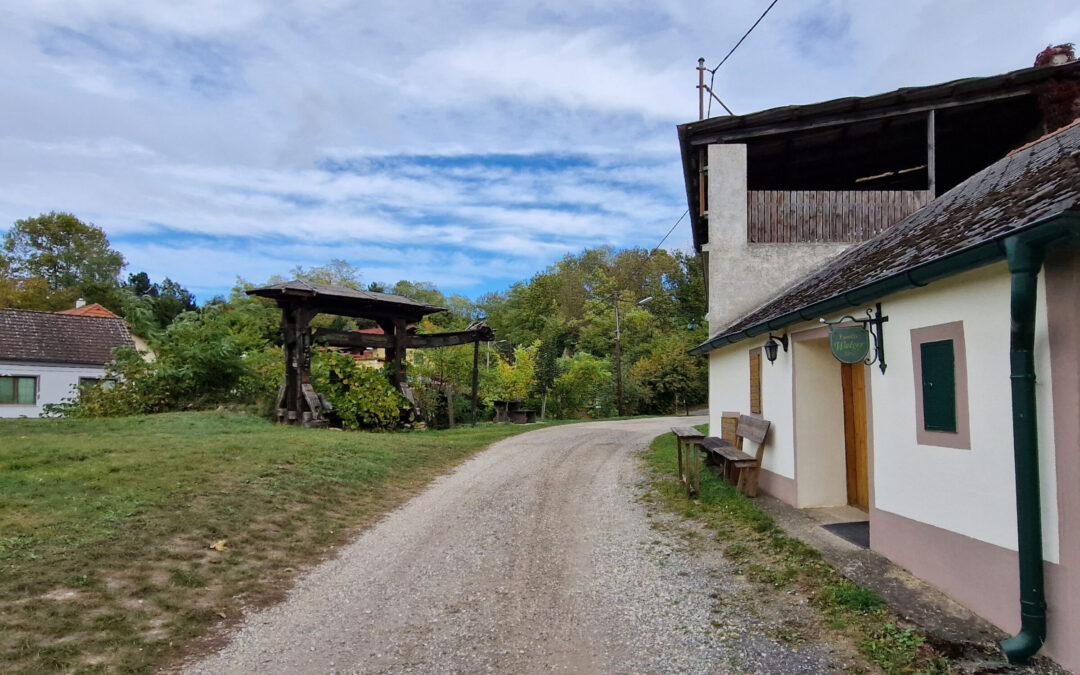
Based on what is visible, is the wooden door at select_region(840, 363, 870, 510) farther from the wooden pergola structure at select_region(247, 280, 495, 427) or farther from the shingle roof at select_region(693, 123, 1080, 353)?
the wooden pergola structure at select_region(247, 280, 495, 427)

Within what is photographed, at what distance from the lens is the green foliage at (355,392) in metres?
16.4

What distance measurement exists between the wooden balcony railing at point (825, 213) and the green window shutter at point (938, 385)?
7981 millimetres

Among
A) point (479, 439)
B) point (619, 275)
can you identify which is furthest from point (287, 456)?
point (619, 275)

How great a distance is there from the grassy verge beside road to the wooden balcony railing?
6216mm

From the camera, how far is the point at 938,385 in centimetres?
487

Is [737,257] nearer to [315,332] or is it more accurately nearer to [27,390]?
[315,332]

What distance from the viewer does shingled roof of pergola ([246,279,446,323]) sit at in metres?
15.2

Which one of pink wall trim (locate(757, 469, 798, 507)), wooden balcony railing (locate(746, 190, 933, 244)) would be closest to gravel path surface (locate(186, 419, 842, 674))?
pink wall trim (locate(757, 469, 798, 507))

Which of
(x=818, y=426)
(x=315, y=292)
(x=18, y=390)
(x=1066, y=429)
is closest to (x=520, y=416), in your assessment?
(x=315, y=292)

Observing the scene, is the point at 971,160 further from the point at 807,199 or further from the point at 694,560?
the point at 694,560

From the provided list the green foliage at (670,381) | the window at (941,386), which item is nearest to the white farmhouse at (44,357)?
the green foliage at (670,381)

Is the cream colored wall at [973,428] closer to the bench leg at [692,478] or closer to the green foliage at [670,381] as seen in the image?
the bench leg at [692,478]

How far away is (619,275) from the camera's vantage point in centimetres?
5550

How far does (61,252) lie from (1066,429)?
5943 centimetres
